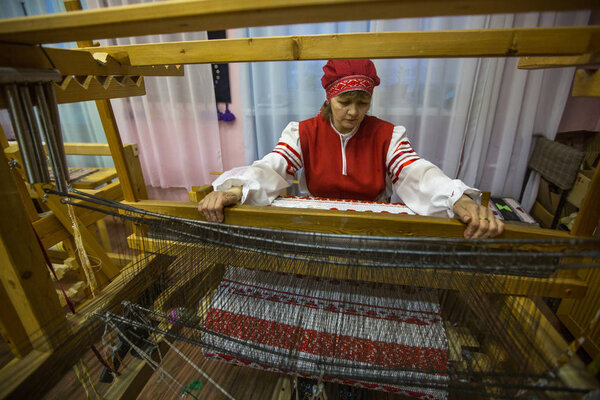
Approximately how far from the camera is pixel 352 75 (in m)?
1.16

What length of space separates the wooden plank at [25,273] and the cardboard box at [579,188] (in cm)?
243

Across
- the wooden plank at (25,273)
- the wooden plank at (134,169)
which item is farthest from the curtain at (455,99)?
the wooden plank at (25,273)

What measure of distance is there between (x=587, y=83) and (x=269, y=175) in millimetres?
1040

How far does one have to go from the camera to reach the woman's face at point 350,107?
1.22 meters

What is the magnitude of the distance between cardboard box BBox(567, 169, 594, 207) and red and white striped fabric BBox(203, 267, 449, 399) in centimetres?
139

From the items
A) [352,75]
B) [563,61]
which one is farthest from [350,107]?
[563,61]

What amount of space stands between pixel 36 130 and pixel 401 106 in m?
1.95

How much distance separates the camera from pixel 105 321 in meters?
0.80

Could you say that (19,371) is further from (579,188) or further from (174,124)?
(579,188)

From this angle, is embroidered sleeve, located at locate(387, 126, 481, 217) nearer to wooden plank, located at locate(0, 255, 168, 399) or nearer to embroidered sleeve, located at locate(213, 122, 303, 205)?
embroidered sleeve, located at locate(213, 122, 303, 205)

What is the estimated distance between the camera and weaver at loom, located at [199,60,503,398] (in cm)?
89

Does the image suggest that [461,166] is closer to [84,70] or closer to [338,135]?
[338,135]

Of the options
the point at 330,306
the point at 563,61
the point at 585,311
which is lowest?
the point at 585,311

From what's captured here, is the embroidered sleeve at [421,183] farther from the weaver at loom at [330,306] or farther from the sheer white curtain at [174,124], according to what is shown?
the sheer white curtain at [174,124]
